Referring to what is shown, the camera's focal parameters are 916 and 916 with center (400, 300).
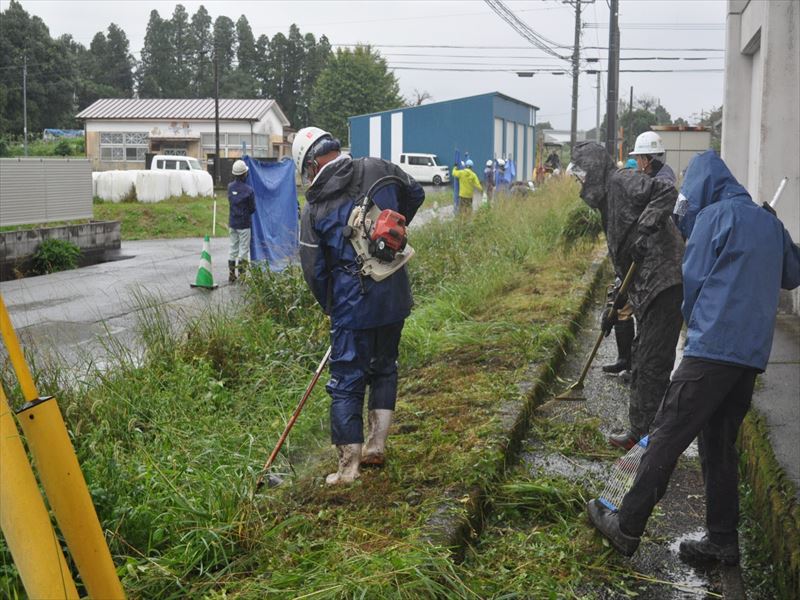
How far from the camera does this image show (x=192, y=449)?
16.8 feet

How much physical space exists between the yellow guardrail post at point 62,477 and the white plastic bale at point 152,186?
95.6 ft

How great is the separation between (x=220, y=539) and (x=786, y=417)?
144 inches

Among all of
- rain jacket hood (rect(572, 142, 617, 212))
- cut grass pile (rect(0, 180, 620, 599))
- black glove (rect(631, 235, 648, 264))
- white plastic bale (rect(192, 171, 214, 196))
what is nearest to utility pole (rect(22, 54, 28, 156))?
white plastic bale (rect(192, 171, 214, 196))

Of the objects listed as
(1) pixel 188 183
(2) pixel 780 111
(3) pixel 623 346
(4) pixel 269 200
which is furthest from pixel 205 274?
(1) pixel 188 183

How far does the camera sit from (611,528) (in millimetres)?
4098

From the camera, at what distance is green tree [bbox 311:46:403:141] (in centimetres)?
7081

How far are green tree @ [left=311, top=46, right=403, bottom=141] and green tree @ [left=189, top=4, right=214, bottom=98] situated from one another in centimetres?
1697

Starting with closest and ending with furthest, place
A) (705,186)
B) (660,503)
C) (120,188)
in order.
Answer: (705,186) → (660,503) → (120,188)

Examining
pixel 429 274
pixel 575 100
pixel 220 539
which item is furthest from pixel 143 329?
pixel 575 100

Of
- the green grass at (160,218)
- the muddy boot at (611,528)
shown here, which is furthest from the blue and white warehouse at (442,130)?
the muddy boot at (611,528)

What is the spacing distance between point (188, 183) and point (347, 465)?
28.2m

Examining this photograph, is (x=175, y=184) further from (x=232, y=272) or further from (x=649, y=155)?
(x=649, y=155)

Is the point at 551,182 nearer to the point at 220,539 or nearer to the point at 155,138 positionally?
the point at 220,539

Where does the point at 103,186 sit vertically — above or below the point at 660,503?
above
